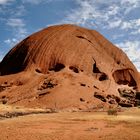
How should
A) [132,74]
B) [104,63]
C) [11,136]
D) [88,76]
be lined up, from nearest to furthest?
1. [11,136]
2. [88,76]
3. [104,63]
4. [132,74]

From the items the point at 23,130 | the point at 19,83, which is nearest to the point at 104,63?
the point at 19,83

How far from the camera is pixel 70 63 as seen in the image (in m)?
64.4

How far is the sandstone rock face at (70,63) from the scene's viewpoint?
57.8 meters

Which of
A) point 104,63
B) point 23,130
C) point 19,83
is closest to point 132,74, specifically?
point 104,63

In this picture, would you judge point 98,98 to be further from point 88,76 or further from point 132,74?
point 132,74

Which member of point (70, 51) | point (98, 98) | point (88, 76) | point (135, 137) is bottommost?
point (135, 137)

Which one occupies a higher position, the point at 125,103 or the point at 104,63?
the point at 104,63

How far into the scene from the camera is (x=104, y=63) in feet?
227

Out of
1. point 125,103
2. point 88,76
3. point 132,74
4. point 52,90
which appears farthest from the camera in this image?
point 132,74

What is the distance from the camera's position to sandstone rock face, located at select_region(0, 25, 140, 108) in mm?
57844

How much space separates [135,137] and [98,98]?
36032 mm

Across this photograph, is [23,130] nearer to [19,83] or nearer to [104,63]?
[19,83]

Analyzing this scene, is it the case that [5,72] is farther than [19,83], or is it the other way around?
[5,72]

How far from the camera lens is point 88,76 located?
6325cm
